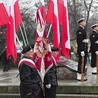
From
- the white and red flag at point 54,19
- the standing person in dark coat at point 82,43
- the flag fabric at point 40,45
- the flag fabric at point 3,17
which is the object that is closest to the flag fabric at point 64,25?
the white and red flag at point 54,19

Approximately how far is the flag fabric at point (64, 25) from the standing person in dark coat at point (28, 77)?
9.25 ft

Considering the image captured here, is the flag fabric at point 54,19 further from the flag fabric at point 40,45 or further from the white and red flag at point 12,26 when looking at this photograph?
the flag fabric at point 40,45

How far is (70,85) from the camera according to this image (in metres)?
9.47

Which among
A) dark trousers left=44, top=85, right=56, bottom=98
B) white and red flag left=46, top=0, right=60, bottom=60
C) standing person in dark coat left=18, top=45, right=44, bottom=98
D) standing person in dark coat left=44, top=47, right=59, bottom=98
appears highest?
white and red flag left=46, top=0, right=60, bottom=60

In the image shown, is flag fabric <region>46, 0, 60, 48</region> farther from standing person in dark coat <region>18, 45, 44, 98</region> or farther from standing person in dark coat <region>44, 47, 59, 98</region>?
standing person in dark coat <region>18, 45, 44, 98</region>

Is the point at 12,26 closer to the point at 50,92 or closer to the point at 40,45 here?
the point at 40,45

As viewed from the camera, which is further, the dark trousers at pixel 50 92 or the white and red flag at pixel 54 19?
the white and red flag at pixel 54 19

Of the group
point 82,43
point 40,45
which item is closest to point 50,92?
point 40,45

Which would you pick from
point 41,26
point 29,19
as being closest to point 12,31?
point 41,26

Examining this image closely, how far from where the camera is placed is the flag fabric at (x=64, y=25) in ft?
30.6

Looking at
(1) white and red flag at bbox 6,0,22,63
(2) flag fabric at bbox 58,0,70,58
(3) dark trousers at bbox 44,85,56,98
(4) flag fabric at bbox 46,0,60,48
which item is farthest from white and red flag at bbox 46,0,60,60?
(3) dark trousers at bbox 44,85,56,98

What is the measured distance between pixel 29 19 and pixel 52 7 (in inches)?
941

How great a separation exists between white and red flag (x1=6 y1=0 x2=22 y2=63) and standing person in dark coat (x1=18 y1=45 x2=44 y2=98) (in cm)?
216

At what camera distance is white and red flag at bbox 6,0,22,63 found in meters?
8.79
